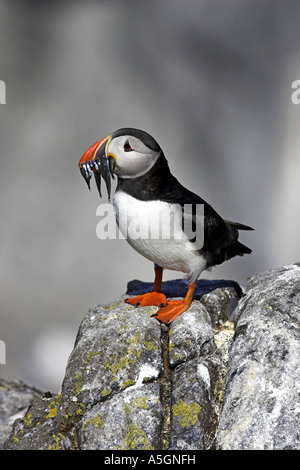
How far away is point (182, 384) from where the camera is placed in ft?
14.9

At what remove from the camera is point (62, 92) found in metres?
11.5

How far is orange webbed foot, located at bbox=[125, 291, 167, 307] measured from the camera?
551 cm

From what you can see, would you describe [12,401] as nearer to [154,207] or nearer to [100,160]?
[154,207]

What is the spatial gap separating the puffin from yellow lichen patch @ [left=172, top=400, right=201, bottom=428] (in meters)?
0.93

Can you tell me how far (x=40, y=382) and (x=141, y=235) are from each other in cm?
673

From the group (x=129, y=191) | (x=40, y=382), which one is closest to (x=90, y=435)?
(x=129, y=191)

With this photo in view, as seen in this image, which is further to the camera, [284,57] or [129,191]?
[284,57]

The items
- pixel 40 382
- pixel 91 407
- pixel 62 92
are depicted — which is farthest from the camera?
pixel 62 92

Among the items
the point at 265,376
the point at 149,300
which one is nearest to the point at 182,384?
the point at 265,376

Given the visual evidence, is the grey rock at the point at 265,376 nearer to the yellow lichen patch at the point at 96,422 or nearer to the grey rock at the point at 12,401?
the yellow lichen patch at the point at 96,422

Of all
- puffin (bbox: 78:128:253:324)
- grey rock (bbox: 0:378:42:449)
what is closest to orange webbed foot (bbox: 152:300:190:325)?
puffin (bbox: 78:128:253:324)

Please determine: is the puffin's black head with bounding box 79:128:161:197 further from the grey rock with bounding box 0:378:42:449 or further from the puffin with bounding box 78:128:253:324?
the grey rock with bounding box 0:378:42:449

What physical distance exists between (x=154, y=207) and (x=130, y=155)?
51cm
